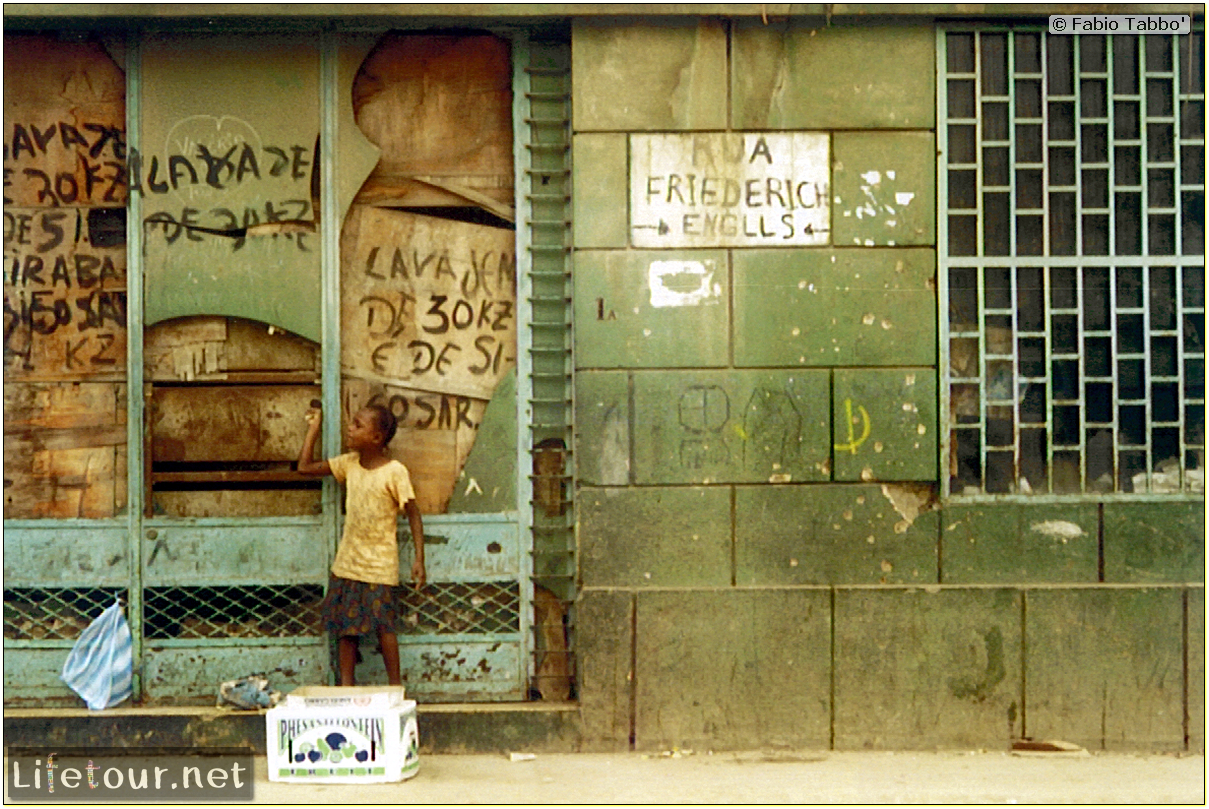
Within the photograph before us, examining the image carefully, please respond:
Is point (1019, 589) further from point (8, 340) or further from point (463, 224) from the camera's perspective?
point (8, 340)

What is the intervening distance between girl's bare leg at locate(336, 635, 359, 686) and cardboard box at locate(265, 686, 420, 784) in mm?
554

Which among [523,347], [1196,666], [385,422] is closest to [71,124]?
[385,422]

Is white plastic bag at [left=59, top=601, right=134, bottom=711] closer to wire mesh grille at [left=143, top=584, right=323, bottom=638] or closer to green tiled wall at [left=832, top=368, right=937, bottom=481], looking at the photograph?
wire mesh grille at [left=143, top=584, right=323, bottom=638]

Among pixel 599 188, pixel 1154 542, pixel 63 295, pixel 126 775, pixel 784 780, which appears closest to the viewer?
pixel 784 780

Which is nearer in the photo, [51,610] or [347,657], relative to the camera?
[347,657]

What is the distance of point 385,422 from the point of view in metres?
5.95

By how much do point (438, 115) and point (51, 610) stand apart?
2.91 m

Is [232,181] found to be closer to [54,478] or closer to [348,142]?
[348,142]

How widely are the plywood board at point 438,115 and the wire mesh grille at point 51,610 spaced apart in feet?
7.41

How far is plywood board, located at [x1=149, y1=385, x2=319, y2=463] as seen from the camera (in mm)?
6199

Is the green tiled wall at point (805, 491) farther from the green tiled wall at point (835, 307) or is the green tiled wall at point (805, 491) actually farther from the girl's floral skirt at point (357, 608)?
the girl's floral skirt at point (357, 608)

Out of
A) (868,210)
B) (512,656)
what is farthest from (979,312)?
(512,656)

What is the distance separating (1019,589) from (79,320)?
446 cm

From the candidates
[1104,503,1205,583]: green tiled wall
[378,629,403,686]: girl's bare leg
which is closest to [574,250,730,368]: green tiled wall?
[378,629,403,686]: girl's bare leg
